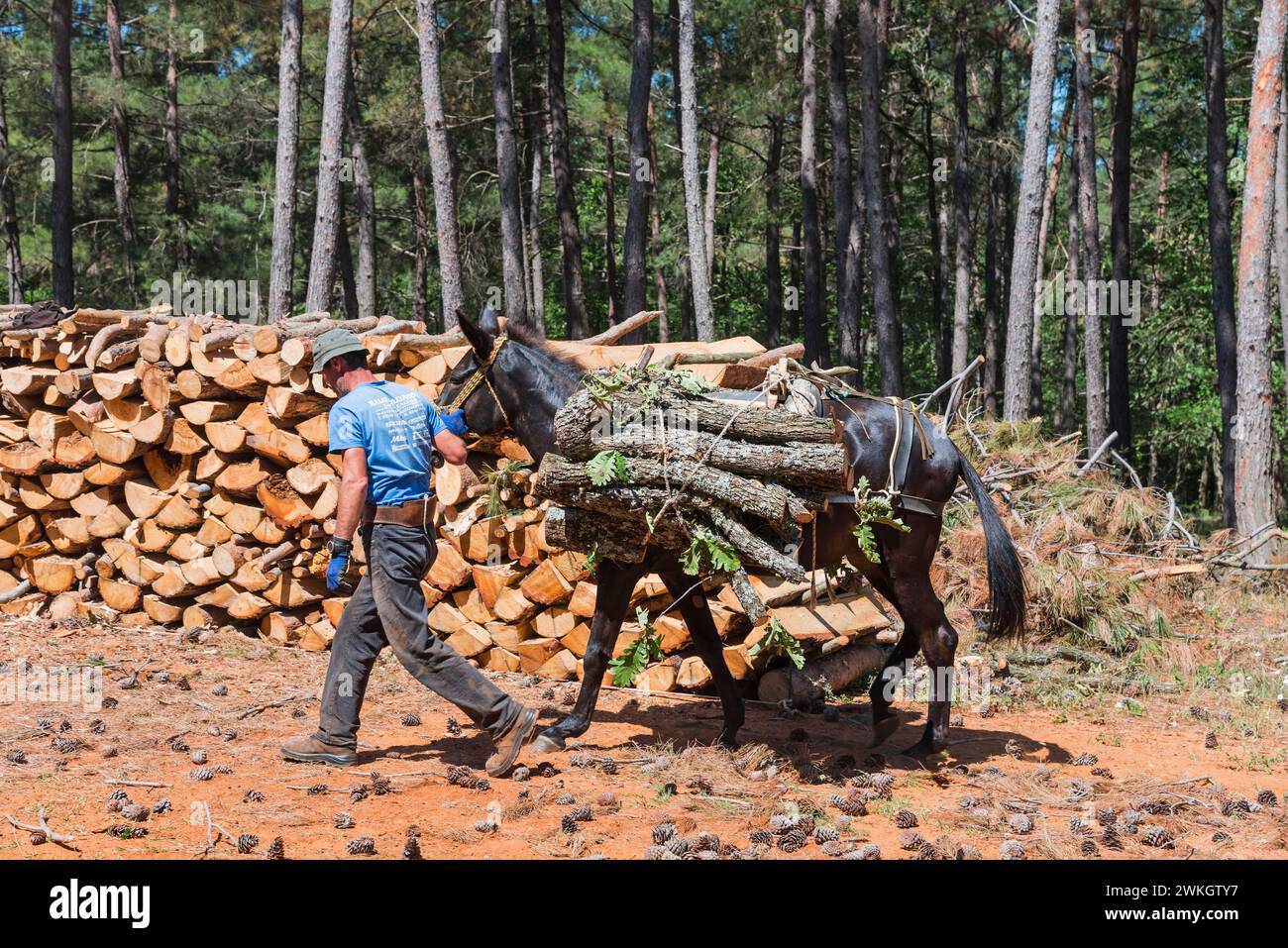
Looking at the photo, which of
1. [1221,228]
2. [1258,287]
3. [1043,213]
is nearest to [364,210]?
[1043,213]

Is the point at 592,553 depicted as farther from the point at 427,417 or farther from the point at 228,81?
the point at 228,81

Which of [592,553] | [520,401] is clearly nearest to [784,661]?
[592,553]

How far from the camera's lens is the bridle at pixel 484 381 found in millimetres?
6352

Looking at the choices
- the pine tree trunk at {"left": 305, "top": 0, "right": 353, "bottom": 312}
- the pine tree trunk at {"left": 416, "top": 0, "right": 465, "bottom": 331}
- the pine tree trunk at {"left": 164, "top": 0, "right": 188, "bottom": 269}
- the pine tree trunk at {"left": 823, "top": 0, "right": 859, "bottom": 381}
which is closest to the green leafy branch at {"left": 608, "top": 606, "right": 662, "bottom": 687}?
the pine tree trunk at {"left": 305, "top": 0, "right": 353, "bottom": 312}

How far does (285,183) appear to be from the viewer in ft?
48.4

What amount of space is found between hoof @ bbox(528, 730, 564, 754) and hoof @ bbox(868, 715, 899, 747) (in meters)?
1.91

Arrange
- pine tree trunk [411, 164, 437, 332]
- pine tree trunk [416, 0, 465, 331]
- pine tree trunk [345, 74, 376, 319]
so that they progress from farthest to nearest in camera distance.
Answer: pine tree trunk [411, 164, 437, 332] < pine tree trunk [345, 74, 376, 319] < pine tree trunk [416, 0, 465, 331]

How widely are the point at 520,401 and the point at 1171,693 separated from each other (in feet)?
18.0

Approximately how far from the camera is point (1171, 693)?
8461 millimetres

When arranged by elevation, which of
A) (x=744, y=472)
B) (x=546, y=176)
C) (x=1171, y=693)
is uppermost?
(x=546, y=176)

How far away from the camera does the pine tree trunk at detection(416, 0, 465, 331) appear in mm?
15867

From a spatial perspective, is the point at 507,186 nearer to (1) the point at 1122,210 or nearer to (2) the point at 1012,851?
(1) the point at 1122,210

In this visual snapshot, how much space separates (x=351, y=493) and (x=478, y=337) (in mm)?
1130

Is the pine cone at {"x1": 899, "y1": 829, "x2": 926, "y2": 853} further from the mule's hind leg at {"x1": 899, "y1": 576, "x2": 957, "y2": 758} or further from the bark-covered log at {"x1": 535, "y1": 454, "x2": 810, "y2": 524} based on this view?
the bark-covered log at {"x1": 535, "y1": 454, "x2": 810, "y2": 524}
